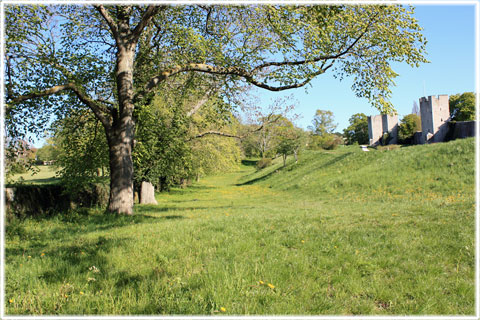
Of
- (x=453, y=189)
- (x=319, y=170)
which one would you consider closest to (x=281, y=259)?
(x=453, y=189)

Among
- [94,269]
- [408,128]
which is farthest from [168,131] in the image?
[408,128]

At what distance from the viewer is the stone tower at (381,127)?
4761 centimetres

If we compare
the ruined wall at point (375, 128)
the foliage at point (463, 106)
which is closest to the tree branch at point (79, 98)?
the ruined wall at point (375, 128)

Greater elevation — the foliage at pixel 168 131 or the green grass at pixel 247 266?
the foliage at pixel 168 131

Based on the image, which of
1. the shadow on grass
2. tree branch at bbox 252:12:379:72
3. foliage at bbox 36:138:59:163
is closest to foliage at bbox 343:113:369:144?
the shadow on grass

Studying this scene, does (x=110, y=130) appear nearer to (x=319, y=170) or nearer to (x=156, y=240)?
(x=156, y=240)

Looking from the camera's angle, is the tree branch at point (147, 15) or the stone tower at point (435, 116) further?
the stone tower at point (435, 116)

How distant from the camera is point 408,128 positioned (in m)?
47.3

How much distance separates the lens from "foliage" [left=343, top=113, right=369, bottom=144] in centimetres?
7144

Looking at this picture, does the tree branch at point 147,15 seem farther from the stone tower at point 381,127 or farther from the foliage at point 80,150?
the stone tower at point 381,127

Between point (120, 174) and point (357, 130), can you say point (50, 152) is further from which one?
point (357, 130)

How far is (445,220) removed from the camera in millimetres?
8414

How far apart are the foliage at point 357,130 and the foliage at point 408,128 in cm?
2034

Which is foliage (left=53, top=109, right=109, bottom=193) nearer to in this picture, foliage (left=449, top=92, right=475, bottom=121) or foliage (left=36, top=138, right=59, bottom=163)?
foliage (left=36, top=138, right=59, bottom=163)
